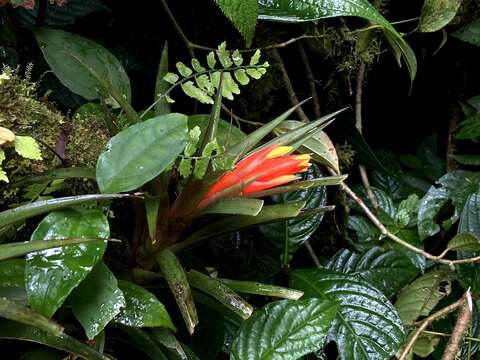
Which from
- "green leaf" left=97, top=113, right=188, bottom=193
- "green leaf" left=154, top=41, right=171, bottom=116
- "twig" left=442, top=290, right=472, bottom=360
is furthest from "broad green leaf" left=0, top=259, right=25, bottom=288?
"twig" left=442, top=290, right=472, bottom=360

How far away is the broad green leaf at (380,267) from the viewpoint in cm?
137

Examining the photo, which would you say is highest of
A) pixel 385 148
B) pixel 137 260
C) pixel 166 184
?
pixel 166 184

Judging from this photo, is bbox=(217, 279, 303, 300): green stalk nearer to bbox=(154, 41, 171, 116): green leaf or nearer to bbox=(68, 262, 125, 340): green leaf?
bbox=(68, 262, 125, 340): green leaf

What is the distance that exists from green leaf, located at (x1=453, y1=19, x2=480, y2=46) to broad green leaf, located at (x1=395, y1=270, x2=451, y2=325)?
2.05ft

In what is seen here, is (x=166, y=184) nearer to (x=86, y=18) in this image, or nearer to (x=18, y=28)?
(x=18, y=28)

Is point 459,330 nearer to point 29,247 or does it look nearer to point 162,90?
point 162,90

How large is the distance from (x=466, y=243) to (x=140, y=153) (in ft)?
2.53

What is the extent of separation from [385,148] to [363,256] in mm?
660

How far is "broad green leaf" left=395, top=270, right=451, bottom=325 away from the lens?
1.35 m

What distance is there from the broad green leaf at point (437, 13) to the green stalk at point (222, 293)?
0.88 metres

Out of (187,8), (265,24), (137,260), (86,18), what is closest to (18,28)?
(86,18)

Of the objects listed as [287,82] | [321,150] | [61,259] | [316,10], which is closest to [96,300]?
[61,259]

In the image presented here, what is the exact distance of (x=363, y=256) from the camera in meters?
1.40

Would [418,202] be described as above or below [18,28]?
below
